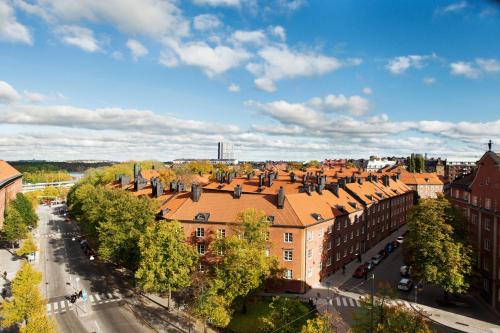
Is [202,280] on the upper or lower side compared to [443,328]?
upper

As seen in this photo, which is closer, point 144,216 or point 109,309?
point 109,309

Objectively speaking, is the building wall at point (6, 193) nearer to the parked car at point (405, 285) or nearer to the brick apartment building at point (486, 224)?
the parked car at point (405, 285)

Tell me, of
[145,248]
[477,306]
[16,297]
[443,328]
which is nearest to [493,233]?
[477,306]

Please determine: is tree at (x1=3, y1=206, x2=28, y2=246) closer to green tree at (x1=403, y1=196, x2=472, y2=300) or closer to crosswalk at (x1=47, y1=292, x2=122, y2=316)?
crosswalk at (x1=47, y1=292, x2=122, y2=316)

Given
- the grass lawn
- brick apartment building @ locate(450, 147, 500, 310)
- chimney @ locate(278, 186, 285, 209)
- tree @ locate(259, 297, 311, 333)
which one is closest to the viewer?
tree @ locate(259, 297, 311, 333)

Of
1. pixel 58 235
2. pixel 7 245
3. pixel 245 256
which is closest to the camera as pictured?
pixel 245 256

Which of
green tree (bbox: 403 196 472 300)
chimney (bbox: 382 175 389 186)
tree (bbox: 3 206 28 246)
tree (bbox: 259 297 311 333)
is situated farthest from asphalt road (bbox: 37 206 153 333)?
chimney (bbox: 382 175 389 186)

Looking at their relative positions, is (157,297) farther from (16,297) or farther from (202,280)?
(16,297)

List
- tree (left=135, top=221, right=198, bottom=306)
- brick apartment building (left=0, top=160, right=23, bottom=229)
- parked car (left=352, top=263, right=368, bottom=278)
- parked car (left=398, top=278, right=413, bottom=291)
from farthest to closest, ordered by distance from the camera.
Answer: brick apartment building (left=0, top=160, right=23, bottom=229) → parked car (left=352, top=263, right=368, bottom=278) → parked car (left=398, top=278, right=413, bottom=291) → tree (left=135, top=221, right=198, bottom=306)
